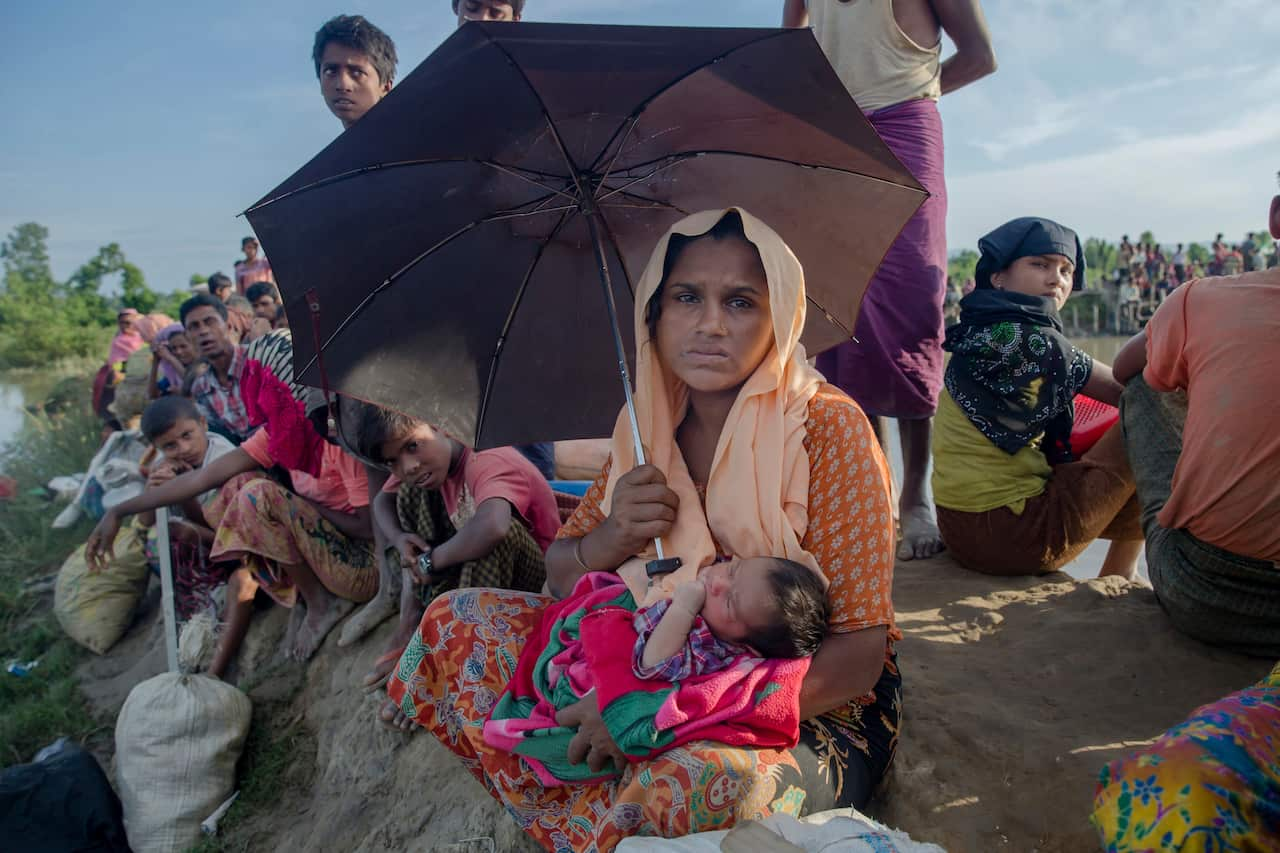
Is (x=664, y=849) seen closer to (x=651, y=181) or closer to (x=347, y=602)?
(x=651, y=181)

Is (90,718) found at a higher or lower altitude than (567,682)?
lower

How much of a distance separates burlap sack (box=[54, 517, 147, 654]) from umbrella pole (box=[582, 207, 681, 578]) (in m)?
5.32

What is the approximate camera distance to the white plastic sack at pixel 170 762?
3656 millimetres

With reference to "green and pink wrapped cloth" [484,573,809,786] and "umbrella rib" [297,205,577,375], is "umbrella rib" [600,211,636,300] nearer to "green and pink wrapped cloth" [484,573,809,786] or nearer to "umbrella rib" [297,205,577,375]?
"umbrella rib" [297,205,577,375]

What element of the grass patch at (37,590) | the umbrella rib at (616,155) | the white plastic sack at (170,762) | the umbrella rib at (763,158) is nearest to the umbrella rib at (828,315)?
the umbrella rib at (763,158)

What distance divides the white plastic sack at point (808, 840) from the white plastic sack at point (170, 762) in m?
3.09

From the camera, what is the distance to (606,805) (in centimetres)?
184

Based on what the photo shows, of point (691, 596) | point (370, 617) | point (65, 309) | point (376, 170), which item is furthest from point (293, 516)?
point (65, 309)

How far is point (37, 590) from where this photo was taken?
760 cm

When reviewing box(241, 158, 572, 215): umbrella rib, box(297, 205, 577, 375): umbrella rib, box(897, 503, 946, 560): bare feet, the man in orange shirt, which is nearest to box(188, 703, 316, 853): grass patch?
box(297, 205, 577, 375): umbrella rib

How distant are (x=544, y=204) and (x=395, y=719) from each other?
2092 mm

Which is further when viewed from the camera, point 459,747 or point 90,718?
point 90,718

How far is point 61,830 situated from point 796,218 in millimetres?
4015

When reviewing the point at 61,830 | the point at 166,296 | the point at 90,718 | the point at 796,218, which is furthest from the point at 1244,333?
the point at 166,296
